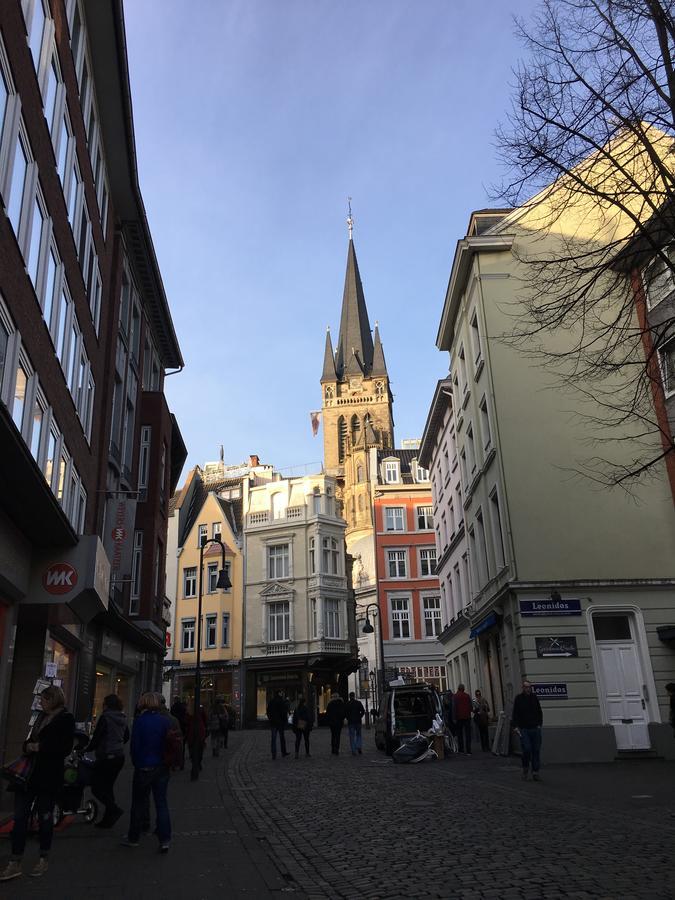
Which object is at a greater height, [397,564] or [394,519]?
[394,519]

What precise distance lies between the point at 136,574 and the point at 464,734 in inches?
461

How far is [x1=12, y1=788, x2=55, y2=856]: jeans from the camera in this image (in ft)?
23.6

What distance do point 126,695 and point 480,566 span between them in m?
12.7

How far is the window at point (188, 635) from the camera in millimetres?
56469

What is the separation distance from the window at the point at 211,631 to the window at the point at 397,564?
1273 cm

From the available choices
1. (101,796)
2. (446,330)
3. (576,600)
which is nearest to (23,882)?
(101,796)

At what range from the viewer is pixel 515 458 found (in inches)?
897

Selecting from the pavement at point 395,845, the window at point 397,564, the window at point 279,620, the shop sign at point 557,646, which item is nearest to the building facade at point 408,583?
the window at point 397,564

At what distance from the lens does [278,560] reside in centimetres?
5638

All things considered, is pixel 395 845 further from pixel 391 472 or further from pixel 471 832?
Answer: pixel 391 472

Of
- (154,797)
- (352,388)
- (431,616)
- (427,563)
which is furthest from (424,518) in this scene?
(352,388)

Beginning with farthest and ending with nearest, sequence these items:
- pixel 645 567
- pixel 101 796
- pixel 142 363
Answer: pixel 142 363 → pixel 645 567 → pixel 101 796

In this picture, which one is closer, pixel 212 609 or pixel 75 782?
pixel 75 782

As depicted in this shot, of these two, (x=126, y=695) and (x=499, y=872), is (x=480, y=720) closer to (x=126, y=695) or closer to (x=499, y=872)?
(x=126, y=695)
